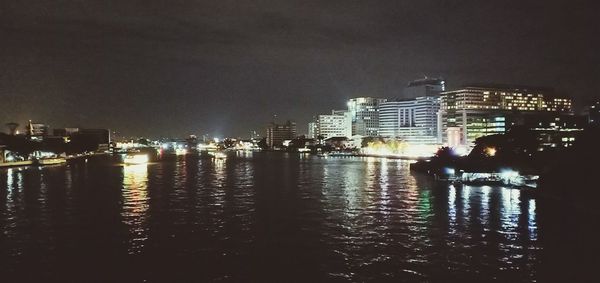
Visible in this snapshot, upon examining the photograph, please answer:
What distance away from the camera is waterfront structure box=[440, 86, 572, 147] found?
6029 inches

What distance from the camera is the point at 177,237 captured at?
2158cm

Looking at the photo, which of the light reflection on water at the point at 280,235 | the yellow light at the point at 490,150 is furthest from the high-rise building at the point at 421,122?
the light reflection on water at the point at 280,235

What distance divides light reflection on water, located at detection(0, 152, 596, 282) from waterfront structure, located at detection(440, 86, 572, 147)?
119 metres

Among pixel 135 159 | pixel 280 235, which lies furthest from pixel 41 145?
pixel 280 235

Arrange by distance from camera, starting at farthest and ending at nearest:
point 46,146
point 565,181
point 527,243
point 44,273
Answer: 1. point 46,146
2. point 565,181
3. point 527,243
4. point 44,273

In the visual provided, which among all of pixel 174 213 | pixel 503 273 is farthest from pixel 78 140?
pixel 503 273

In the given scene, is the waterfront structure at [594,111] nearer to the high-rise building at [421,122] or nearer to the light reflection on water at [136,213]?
the high-rise building at [421,122]

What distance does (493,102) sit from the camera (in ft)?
522

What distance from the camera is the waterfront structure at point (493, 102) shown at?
15312cm

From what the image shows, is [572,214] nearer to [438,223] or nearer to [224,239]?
[438,223]

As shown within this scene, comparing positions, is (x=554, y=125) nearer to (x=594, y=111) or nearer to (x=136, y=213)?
(x=594, y=111)

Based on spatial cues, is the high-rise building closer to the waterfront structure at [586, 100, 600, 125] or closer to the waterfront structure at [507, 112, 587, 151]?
the waterfront structure at [507, 112, 587, 151]

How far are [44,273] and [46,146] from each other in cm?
10030

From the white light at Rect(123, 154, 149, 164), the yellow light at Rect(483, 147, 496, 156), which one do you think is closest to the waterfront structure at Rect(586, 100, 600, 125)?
the yellow light at Rect(483, 147, 496, 156)
